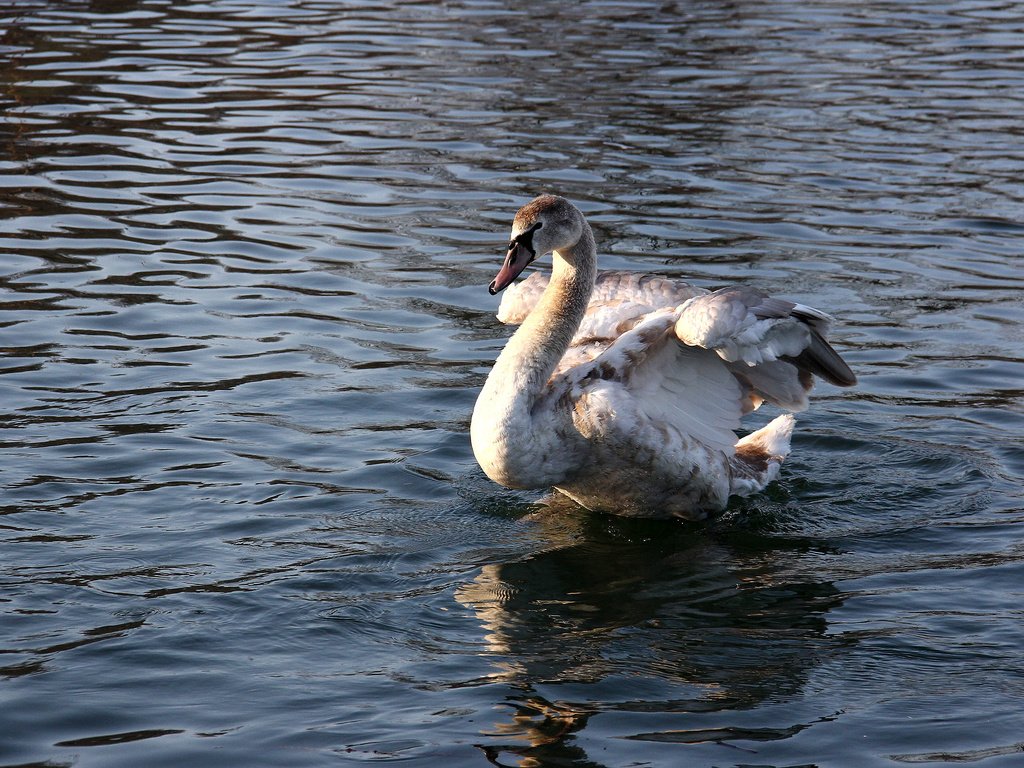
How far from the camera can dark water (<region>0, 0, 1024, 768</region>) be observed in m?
6.00

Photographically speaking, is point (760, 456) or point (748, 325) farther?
point (760, 456)

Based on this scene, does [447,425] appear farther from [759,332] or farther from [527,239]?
[759,332]

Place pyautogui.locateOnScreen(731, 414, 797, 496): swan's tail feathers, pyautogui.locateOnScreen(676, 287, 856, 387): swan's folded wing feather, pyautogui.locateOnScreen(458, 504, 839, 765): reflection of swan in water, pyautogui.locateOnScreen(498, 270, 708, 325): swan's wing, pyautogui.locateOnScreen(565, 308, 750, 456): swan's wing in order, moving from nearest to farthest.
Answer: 1. pyautogui.locateOnScreen(458, 504, 839, 765): reflection of swan in water
2. pyautogui.locateOnScreen(676, 287, 856, 387): swan's folded wing feather
3. pyautogui.locateOnScreen(565, 308, 750, 456): swan's wing
4. pyautogui.locateOnScreen(498, 270, 708, 325): swan's wing
5. pyautogui.locateOnScreen(731, 414, 797, 496): swan's tail feathers

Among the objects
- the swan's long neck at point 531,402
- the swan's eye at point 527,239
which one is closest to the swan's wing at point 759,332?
the swan's long neck at point 531,402

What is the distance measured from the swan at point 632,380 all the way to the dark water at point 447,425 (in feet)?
1.24

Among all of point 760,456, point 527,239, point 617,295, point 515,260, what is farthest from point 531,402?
point 760,456

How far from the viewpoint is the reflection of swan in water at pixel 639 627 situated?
19.6ft

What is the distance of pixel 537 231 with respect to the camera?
7.77m

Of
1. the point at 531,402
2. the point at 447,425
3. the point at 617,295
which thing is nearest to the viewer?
the point at 531,402

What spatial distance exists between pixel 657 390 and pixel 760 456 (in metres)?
1.13

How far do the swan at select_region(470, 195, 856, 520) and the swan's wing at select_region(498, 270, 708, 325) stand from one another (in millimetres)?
11

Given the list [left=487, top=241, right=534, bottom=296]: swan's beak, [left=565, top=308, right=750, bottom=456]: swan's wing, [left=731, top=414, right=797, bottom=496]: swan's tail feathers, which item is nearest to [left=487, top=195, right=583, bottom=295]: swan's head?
[left=487, top=241, right=534, bottom=296]: swan's beak

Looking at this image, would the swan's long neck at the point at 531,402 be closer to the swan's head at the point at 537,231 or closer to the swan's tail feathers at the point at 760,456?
the swan's head at the point at 537,231

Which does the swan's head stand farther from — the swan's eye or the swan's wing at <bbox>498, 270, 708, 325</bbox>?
the swan's wing at <bbox>498, 270, 708, 325</bbox>
